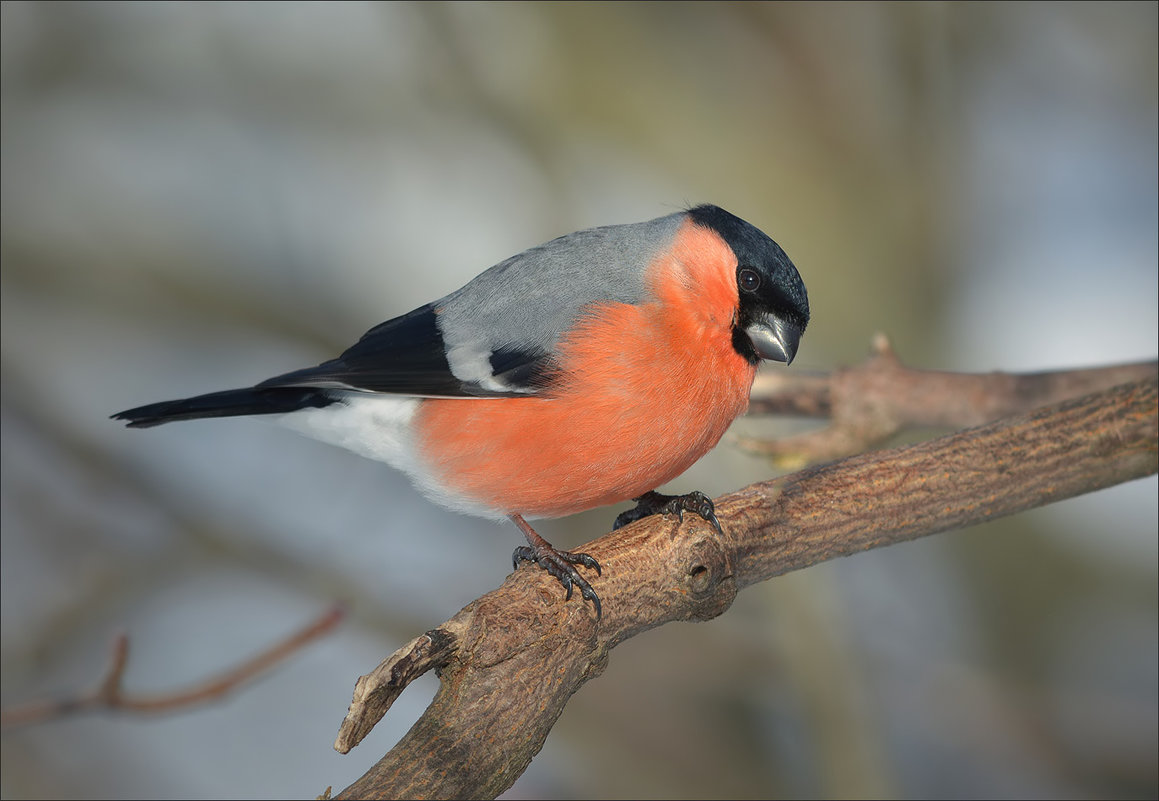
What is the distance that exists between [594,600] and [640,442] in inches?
18.1

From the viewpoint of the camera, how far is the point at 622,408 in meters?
2.65

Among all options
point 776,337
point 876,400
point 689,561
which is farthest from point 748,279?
point 876,400

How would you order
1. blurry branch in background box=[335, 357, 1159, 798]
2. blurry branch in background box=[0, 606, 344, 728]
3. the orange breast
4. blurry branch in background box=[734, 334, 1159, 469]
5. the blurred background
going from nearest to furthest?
blurry branch in background box=[335, 357, 1159, 798] → blurry branch in background box=[0, 606, 344, 728] → the orange breast → blurry branch in background box=[734, 334, 1159, 469] → the blurred background

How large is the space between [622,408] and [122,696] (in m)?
1.43

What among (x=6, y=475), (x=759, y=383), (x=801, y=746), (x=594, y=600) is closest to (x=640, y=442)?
(x=594, y=600)

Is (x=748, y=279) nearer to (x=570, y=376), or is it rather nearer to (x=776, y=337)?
(x=776, y=337)

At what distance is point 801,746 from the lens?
4.86 metres

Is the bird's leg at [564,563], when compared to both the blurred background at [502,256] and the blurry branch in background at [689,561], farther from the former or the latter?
the blurred background at [502,256]

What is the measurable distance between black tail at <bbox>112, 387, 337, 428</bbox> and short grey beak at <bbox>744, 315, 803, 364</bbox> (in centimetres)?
128

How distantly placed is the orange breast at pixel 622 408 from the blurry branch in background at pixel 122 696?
0.58 meters

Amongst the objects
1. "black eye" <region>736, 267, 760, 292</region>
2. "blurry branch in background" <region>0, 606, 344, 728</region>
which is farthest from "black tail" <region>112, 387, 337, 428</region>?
"black eye" <region>736, 267, 760, 292</region>

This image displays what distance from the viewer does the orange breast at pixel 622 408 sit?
8.71ft

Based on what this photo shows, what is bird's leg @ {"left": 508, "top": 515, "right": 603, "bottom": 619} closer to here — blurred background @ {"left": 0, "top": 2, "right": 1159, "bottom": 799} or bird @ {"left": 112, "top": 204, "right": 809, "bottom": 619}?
bird @ {"left": 112, "top": 204, "right": 809, "bottom": 619}

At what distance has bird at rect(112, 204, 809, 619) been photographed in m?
2.67
